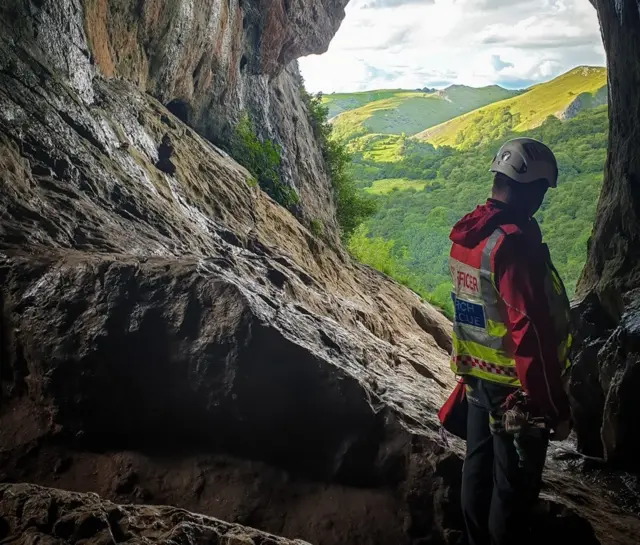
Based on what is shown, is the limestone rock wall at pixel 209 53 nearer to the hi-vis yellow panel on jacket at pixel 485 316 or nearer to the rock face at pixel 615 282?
the hi-vis yellow panel on jacket at pixel 485 316

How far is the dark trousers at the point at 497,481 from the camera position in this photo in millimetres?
3004

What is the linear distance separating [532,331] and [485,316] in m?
0.35

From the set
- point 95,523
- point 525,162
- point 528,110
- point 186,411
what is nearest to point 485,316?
point 525,162

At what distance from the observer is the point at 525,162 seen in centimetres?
314

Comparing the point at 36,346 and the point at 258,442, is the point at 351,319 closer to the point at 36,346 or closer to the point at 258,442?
the point at 258,442

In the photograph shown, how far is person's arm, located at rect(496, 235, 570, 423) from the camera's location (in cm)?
289

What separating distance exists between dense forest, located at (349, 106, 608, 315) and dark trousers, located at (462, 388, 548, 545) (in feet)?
157

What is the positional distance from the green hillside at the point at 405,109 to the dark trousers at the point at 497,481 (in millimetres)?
130547

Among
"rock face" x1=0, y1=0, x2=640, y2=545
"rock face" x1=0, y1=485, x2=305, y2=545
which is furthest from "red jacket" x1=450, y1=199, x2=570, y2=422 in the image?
"rock face" x1=0, y1=485, x2=305, y2=545

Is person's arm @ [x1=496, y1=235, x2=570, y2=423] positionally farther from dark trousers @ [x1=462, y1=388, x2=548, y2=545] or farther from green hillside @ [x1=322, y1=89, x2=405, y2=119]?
green hillside @ [x1=322, y1=89, x2=405, y2=119]

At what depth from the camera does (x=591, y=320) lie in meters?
6.73

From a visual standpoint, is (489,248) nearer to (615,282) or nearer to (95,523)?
(95,523)

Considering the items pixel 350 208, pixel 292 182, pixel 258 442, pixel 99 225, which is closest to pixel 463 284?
pixel 258 442

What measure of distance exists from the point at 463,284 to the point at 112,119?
6.81 m
